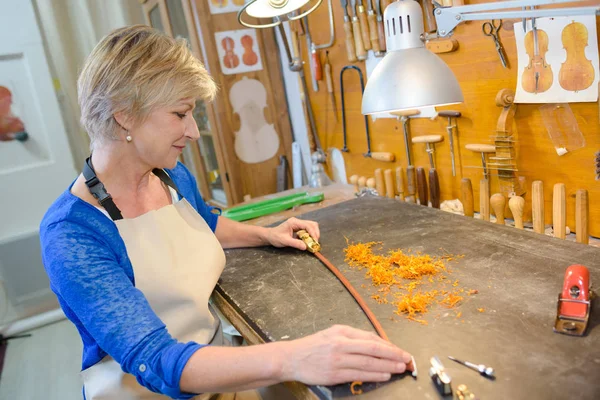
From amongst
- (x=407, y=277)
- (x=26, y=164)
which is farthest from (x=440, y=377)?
(x=26, y=164)

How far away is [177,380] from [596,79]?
1.40 metres

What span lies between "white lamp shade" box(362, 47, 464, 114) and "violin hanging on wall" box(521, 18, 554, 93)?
0.47 meters

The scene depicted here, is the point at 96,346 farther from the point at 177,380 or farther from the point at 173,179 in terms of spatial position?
the point at 173,179

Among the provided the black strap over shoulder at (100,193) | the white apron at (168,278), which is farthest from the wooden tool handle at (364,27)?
the black strap over shoulder at (100,193)

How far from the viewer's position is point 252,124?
3.04m

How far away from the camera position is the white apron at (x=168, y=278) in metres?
1.16

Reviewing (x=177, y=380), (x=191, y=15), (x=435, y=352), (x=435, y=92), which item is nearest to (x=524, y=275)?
(x=435, y=352)

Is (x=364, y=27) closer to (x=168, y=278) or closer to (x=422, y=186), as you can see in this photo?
(x=422, y=186)

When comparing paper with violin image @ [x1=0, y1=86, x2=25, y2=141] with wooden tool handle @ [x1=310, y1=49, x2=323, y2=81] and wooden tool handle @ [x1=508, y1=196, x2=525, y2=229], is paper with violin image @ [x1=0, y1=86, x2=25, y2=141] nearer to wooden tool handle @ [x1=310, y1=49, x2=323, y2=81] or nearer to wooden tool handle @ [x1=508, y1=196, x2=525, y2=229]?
wooden tool handle @ [x1=310, y1=49, x2=323, y2=81]

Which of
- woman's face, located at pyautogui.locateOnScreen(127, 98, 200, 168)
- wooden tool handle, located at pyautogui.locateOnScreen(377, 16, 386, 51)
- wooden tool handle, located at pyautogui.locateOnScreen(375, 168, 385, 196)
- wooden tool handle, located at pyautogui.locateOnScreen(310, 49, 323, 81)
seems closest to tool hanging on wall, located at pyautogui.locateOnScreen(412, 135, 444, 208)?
wooden tool handle, located at pyautogui.locateOnScreen(375, 168, 385, 196)

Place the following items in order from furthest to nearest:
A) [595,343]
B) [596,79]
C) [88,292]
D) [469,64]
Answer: [469,64], [596,79], [88,292], [595,343]

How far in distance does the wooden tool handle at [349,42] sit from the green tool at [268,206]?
73 cm

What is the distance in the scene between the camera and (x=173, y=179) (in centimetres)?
151

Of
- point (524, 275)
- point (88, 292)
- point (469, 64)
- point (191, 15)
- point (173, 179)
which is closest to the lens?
point (88, 292)
